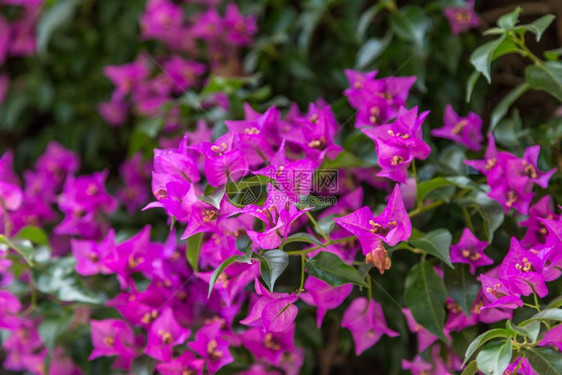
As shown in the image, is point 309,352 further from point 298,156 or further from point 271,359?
point 298,156

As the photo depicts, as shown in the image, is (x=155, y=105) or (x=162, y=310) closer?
(x=162, y=310)

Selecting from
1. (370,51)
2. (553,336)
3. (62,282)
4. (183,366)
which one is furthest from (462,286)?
(62,282)

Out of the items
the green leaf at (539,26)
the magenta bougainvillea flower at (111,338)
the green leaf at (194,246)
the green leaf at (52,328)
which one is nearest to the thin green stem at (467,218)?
the green leaf at (539,26)

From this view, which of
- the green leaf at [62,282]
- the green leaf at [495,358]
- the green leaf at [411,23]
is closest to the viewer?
the green leaf at [495,358]

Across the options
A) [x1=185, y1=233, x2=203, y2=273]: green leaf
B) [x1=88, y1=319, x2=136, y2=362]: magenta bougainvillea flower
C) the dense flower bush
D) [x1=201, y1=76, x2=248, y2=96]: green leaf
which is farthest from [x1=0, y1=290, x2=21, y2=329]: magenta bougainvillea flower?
[x1=201, y1=76, x2=248, y2=96]: green leaf

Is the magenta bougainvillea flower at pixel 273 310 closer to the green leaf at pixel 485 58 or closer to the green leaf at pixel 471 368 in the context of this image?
the green leaf at pixel 471 368

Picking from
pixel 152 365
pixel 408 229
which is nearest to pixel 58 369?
pixel 152 365
